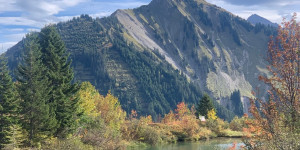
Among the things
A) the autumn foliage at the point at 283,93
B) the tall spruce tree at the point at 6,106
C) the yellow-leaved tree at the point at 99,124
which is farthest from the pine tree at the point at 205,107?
the autumn foliage at the point at 283,93

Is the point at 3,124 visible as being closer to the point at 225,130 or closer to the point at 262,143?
the point at 262,143

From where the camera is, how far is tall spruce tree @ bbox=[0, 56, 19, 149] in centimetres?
3866

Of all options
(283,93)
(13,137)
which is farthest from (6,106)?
(283,93)

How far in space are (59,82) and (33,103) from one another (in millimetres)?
9617

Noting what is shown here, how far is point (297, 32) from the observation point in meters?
21.8

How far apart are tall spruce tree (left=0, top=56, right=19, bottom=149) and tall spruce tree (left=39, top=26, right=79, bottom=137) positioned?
605 cm

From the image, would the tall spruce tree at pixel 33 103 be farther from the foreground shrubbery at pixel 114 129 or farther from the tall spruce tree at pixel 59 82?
the tall spruce tree at pixel 59 82

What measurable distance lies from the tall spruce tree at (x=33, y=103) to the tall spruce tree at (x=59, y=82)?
2.88 metres

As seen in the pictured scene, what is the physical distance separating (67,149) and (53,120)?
5.42m

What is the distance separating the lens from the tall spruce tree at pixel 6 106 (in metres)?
38.7

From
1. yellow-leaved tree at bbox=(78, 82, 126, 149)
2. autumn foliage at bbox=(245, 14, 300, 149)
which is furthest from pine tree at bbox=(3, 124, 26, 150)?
autumn foliage at bbox=(245, 14, 300, 149)

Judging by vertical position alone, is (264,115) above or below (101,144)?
above

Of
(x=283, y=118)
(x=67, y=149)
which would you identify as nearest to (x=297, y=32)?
(x=283, y=118)

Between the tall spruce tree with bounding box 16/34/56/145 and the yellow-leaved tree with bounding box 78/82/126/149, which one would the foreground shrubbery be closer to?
the yellow-leaved tree with bounding box 78/82/126/149
